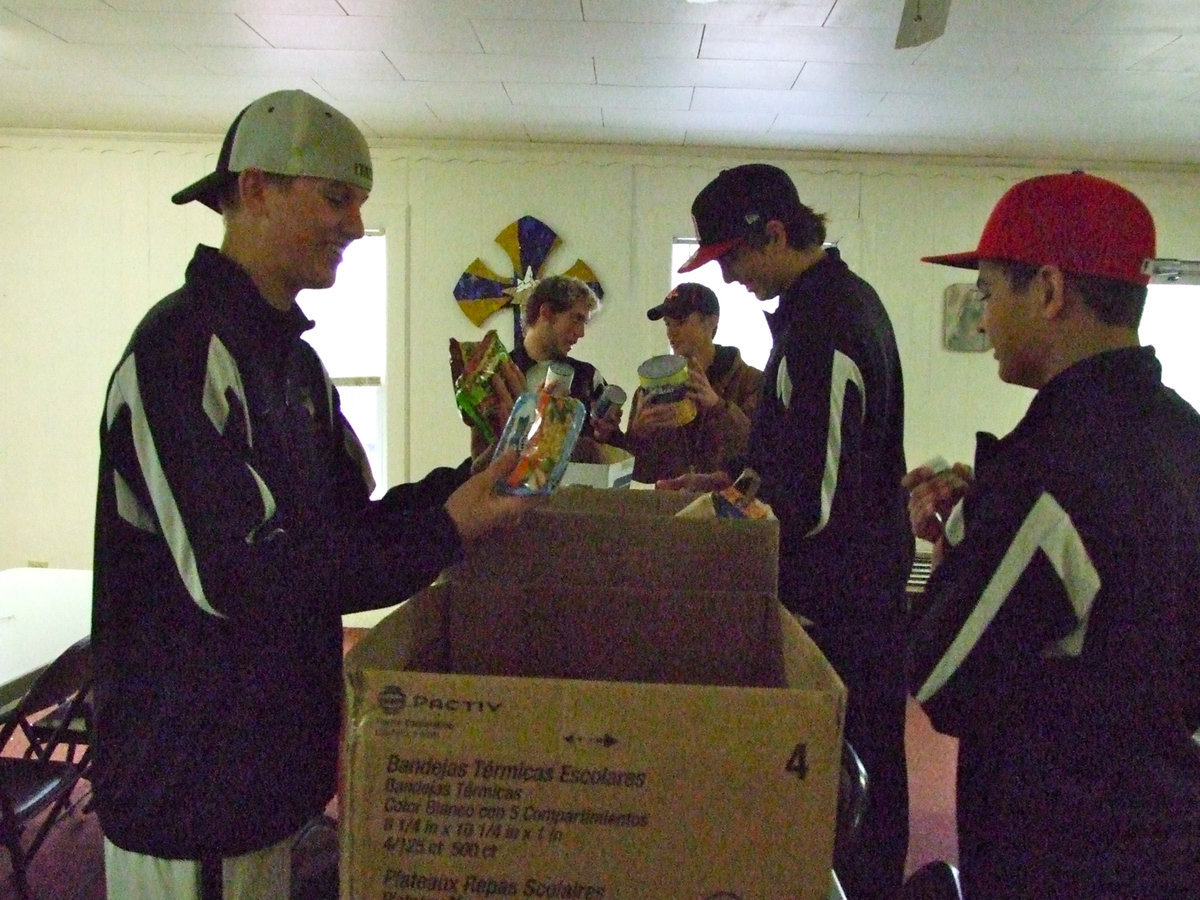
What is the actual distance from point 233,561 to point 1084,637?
886mm

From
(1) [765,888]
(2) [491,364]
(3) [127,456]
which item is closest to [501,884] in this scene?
(1) [765,888]

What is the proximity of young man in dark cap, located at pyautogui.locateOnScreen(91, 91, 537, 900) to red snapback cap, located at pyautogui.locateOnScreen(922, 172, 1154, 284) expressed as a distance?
698mm

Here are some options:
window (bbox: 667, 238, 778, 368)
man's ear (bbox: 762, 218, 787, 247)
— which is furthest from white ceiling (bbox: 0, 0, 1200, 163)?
man's ear (bbox: 762, 218, 787, 247)

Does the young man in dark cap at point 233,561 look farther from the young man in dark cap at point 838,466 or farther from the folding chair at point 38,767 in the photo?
the folding chair at point 38,767

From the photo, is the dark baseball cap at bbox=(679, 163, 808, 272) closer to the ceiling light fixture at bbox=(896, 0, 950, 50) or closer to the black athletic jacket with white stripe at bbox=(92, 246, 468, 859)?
the ceiling light fixture at bbox=(896, 0, 950, 50)

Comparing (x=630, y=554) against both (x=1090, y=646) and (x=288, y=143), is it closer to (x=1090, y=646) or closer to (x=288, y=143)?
(x=1090, y=646)

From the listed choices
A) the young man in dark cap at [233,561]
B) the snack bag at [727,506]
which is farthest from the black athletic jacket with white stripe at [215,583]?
the snack bag at [727,506]

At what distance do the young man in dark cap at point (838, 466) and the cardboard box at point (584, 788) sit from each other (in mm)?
985

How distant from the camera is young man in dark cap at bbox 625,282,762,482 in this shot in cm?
218

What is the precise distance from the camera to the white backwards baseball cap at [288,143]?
108 cm

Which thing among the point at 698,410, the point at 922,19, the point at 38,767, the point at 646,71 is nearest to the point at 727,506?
the point at 922,19

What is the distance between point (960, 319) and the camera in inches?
174

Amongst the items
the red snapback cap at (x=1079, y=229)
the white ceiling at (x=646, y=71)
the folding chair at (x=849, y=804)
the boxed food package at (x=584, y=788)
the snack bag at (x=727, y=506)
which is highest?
the white ceiling at (x=646, y=71)

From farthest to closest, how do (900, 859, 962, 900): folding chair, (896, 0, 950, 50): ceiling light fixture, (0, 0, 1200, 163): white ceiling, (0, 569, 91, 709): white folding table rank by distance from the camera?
1. (0, 0, 1200, 163): white ceiling
2. (0, 569, 91, 709): white folding table
3. (896, 0, 950, 50): ceiling light fixture
4. (900, 859, 962, 900): folding chair
